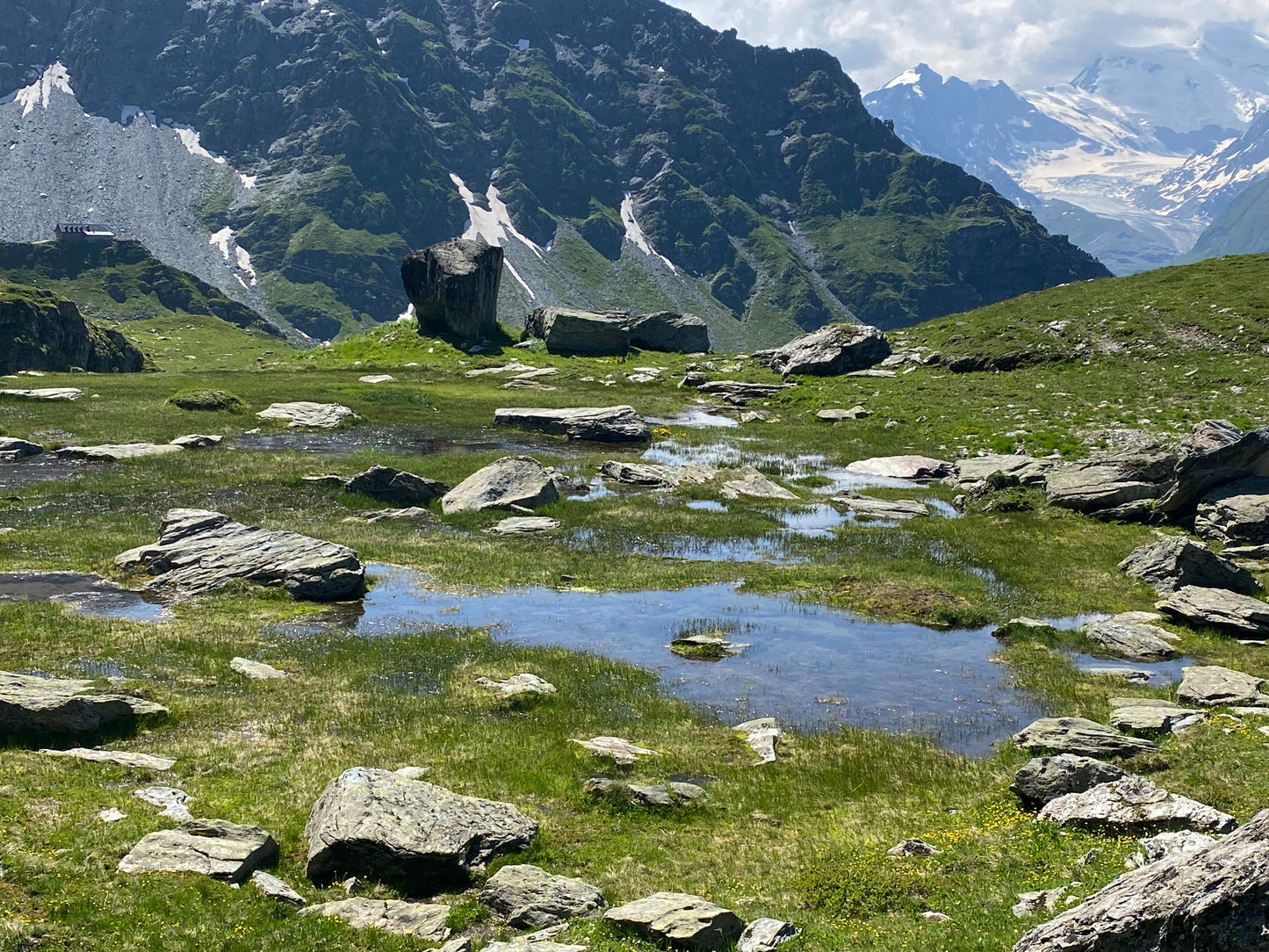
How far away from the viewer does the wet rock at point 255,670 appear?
81.7ft

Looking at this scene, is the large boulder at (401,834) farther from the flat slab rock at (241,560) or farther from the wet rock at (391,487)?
the wet rock at (391,487)

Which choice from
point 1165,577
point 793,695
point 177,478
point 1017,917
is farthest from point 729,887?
point 177,478

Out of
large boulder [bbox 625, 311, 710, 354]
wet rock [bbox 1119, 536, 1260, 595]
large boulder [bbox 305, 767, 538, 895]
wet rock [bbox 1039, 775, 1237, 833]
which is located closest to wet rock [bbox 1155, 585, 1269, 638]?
wet rock [bbox 1119, 536, 1260, 595]

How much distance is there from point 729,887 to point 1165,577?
25.5m

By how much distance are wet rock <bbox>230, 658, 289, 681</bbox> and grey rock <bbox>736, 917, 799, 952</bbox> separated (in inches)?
620

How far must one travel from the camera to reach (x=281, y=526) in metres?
41.4

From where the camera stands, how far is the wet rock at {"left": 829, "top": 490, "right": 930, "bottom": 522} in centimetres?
4766

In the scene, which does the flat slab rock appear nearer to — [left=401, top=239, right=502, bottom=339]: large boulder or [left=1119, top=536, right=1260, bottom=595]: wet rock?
[left=1119, top=536, right=1260, bottom=595]: wet rock

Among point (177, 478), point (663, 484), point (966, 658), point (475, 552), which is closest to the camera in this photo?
point (966, 658)

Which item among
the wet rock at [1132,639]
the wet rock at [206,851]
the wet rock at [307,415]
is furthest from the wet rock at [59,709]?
the wet rock at [307,415]

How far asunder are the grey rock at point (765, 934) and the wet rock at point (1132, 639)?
19.0 m

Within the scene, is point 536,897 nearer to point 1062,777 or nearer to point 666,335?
point 1062,777

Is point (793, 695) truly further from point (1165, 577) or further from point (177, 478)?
point (177, 478)

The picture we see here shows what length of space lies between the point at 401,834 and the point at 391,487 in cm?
3427
